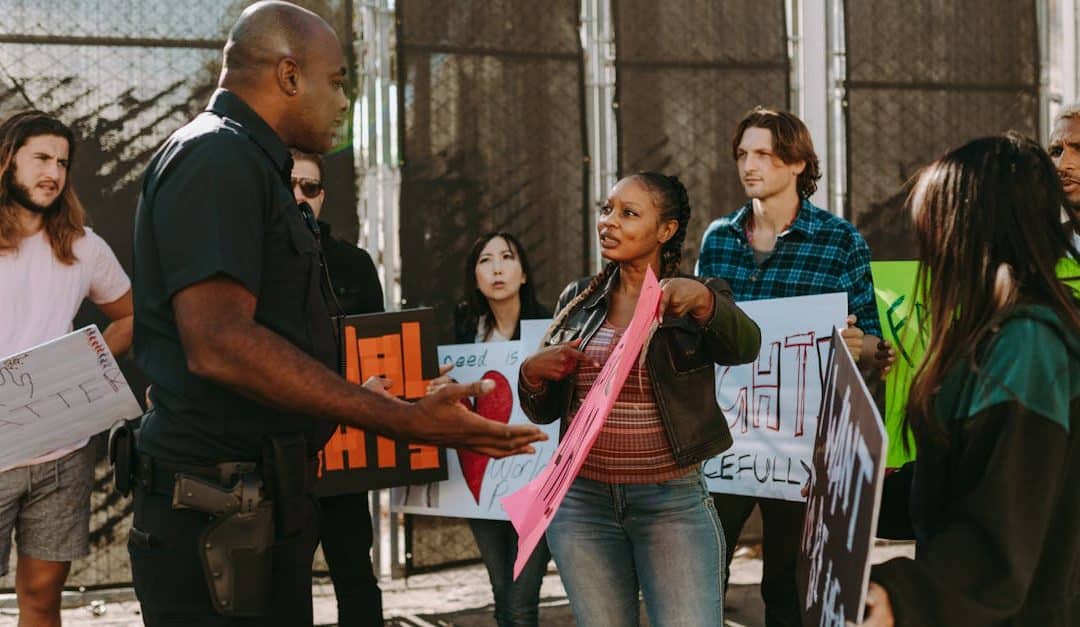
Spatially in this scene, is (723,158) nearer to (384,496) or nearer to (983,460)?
(384,496)

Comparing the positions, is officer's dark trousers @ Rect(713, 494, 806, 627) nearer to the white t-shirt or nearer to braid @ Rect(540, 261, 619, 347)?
braid @ Rect(540, 261, 619, 347)

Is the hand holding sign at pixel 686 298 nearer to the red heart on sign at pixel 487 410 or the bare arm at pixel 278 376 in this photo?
the bare arm at pixel 278 376

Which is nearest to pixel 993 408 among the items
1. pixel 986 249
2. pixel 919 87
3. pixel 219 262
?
pixel 986 249

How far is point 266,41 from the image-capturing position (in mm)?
2473

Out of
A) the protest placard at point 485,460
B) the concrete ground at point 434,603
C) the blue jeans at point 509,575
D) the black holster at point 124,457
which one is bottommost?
the concrete ground at point 434,603

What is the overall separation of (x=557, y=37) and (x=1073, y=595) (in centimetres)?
509

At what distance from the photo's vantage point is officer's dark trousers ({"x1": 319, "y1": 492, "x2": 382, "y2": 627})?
457 cm

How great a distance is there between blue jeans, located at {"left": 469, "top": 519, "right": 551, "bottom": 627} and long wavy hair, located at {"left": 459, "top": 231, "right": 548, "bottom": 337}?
887 mm

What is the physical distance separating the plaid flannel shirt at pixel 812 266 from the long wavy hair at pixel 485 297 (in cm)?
114

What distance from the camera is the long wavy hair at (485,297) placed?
17.5 ft

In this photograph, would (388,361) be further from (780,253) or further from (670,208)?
(670,208)

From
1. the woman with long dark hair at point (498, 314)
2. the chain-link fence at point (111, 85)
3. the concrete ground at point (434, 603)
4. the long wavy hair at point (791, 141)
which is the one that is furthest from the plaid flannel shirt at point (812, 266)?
the chain-link fence at point (111, 85)

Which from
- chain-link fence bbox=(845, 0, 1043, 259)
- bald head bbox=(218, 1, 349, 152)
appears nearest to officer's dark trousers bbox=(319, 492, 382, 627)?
bald head bbox=(218, 1, 349, 152)

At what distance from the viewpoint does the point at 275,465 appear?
237cm
